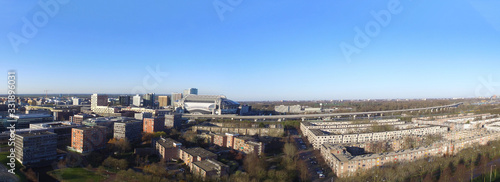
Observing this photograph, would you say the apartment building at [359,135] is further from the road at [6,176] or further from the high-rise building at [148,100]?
the high-rise building at [148,100]

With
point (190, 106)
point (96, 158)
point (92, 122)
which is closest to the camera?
point (96, 158)

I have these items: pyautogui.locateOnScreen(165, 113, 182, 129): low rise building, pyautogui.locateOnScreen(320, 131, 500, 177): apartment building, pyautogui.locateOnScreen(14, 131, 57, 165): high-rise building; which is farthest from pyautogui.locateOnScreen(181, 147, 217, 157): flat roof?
pyautogui.locateOnScreen(165, 113, 182, 129): low rise building

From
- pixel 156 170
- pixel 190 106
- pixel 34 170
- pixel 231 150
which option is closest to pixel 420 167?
pixel 231 150

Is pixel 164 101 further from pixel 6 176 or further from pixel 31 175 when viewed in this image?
pixel 6 176

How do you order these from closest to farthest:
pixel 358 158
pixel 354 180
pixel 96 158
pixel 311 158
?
pixel 354 180 < pixel 358 158 < pixel 96 158 < pixel 311 158

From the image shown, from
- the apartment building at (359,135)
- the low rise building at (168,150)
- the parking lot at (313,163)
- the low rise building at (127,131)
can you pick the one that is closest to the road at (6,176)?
the low rise building at (168,150)

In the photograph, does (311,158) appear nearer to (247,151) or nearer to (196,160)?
(247,151)
